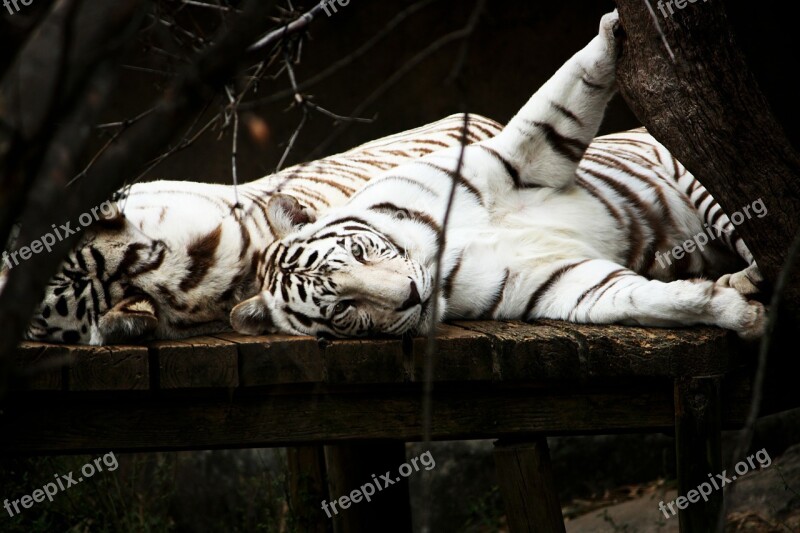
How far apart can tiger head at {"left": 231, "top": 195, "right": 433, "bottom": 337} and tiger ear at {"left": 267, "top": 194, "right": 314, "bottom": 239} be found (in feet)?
0.18

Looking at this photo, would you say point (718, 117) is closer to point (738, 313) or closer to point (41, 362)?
point (738, 313)

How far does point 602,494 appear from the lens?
4.49 meters

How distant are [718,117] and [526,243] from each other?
28.1 inches

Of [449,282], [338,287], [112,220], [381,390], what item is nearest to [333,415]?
[381,390]

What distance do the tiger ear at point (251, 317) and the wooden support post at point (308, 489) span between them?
1.10m

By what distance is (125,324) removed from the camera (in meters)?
2.01

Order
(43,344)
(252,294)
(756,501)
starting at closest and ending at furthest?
(43,344), (252,294), (756,501)

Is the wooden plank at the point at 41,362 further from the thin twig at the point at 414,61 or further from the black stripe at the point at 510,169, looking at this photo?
the black stripe at the point at 510,169

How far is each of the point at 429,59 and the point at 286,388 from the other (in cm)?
298

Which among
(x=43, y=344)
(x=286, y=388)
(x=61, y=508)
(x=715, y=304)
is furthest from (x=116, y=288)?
(x=61, y=508)

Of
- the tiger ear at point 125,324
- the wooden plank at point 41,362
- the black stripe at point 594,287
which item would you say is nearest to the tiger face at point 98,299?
the tiger ear at point 125,324

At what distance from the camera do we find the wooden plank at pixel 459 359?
1.98m

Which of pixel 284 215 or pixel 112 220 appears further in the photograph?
pixel 284 215

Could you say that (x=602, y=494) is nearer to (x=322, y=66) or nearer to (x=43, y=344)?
(x=322, y=66)
